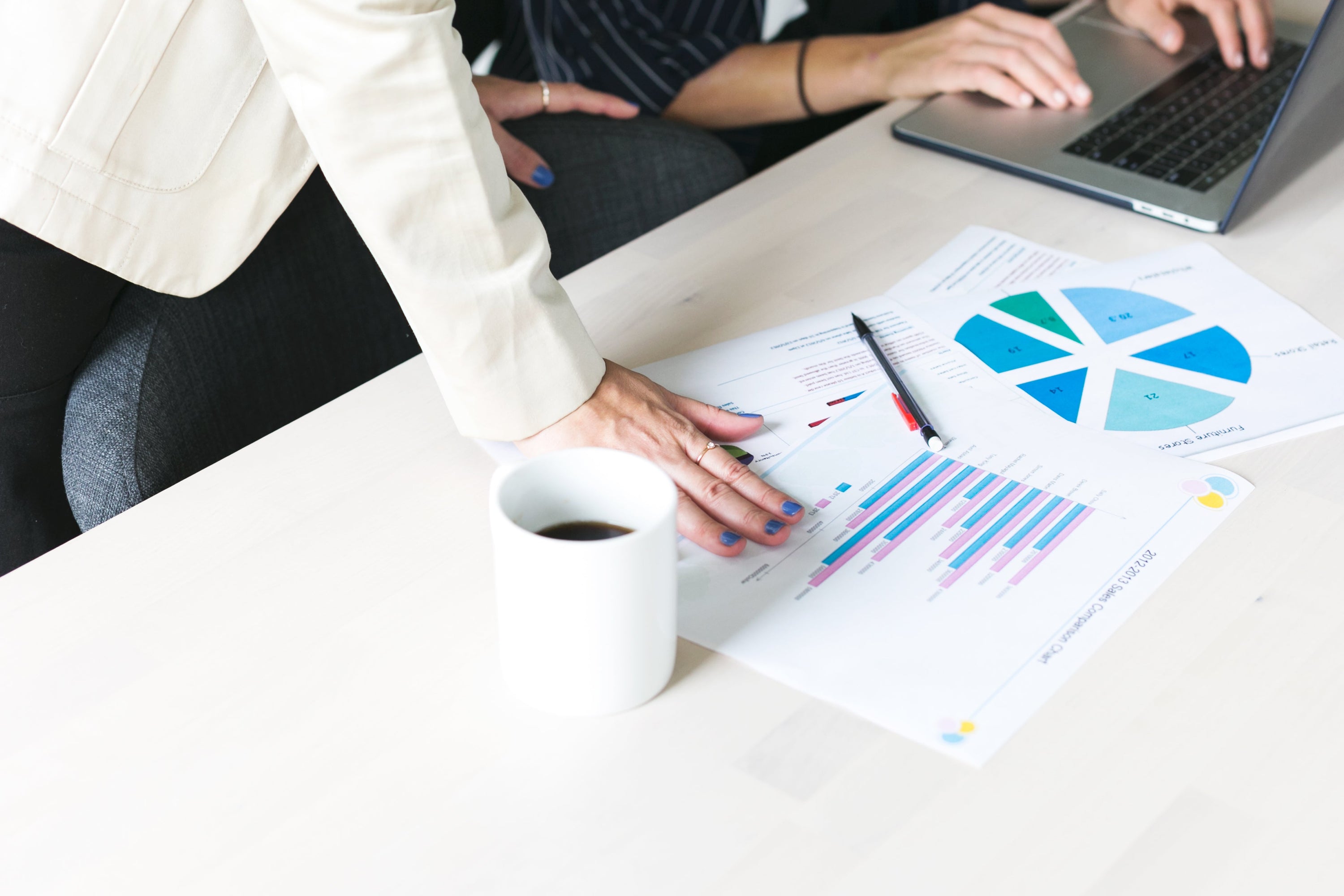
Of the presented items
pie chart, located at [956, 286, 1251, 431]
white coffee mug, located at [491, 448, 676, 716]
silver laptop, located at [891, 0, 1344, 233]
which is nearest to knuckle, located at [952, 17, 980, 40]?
silver laptop, located at [891, 0, 1344, 233]

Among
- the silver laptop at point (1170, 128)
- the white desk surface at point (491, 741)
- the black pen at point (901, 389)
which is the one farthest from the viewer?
the silver laptop at point (1170, 128)

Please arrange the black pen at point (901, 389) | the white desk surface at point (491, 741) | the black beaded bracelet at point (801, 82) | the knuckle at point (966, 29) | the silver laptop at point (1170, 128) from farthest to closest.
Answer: the black beaded bracelet at point (801, 82)
the knuckle at point (966, 29)
the silver laptop at point (1170, 128)
the black pen at point (901, 389)
the white desk surface at point (491, 741)

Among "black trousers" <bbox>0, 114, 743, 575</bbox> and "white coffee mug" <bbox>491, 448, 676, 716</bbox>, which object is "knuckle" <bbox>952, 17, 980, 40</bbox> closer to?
"black trousers" <bbox>0, 114, 743, 575</bbox>

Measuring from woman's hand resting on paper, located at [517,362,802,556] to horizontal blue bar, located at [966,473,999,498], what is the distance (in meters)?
0.11

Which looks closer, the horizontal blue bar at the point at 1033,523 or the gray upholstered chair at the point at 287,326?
the horizontal blue bar at the point at 1033,523

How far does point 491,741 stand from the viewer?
1.90 feet

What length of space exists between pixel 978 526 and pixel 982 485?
4 cm

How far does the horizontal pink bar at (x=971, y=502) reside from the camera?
0.71m

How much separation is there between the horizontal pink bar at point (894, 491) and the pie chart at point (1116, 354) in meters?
0.12

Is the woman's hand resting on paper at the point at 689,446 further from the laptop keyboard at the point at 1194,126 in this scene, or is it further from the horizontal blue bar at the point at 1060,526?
the laptop keyboard at the point at 1194,126

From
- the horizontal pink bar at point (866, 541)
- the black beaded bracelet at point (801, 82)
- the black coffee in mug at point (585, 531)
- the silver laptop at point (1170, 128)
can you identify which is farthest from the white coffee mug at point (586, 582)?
the black beaded bracelet at point (801, 82)

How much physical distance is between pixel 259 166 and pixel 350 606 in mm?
388

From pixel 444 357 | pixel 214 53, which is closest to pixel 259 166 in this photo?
pixel 214 53

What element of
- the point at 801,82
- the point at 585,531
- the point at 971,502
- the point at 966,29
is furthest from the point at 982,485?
the point at 801,82
